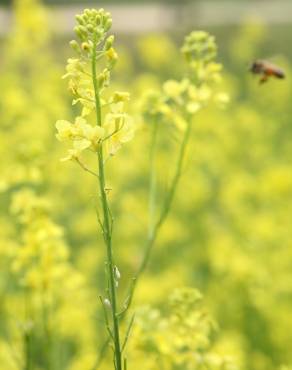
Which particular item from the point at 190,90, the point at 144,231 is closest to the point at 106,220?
the point at 190,90

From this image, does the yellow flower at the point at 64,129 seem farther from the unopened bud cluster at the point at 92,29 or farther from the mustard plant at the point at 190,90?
the mustard plant at the point at 190,90

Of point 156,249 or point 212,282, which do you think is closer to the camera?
point 212,282

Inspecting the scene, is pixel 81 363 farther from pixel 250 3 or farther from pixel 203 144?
pixel 250 3

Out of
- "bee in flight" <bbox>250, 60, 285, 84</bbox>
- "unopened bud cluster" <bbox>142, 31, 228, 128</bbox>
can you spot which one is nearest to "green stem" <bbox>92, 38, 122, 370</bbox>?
"unopened bud cluster" <bbox>142, 31, 228, 128</bbox>

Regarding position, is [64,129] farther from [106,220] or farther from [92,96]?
[106,220]

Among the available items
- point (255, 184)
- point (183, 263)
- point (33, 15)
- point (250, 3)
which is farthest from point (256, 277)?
point (250, 3)
